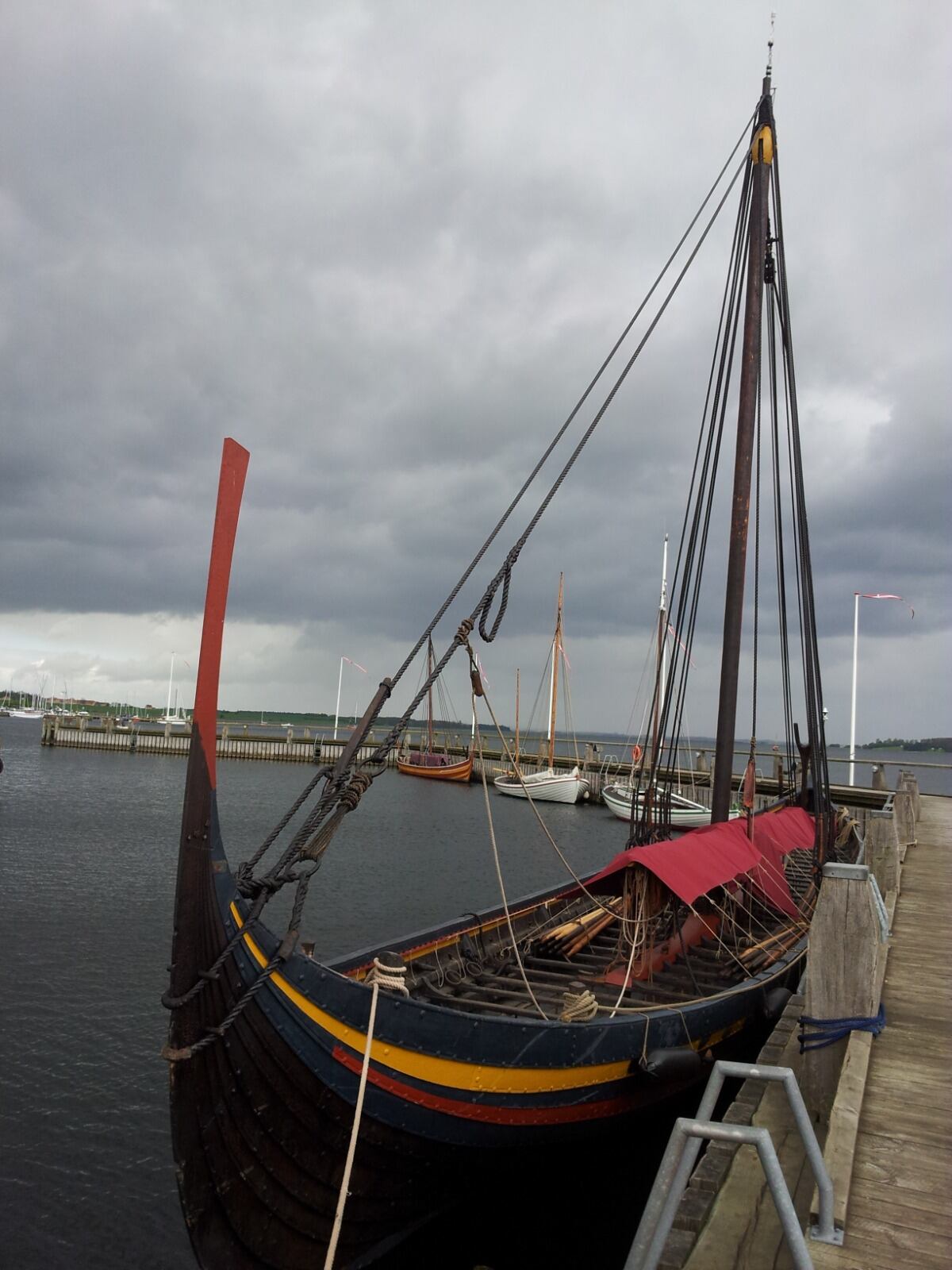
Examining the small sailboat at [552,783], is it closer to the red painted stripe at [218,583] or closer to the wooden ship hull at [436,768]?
the wooden ship hull at [436,768]

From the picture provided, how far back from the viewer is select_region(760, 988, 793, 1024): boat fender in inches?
365

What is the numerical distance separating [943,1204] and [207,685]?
15.6 feet

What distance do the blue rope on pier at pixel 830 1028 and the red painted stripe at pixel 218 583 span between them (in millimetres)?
4440

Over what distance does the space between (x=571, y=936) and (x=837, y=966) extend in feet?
17.7

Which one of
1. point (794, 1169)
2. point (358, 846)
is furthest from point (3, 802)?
point (794, 1169)

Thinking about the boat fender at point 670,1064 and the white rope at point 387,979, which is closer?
the white rope at point 387,979

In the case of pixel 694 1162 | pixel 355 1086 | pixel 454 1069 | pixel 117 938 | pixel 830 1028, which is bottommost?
pixel 117 938

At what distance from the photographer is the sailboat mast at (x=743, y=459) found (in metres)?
13.4

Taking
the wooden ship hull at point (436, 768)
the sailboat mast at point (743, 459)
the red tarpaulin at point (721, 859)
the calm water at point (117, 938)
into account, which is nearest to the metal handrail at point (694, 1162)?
the red tarpaulin at point (721, 859)

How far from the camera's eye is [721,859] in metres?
9.68

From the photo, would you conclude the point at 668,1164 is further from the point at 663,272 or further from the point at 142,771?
the point at 142,771

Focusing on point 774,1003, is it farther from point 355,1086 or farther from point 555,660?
point 555,660

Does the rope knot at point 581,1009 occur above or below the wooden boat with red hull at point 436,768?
above

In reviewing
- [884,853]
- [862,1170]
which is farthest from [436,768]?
[862,1170]
